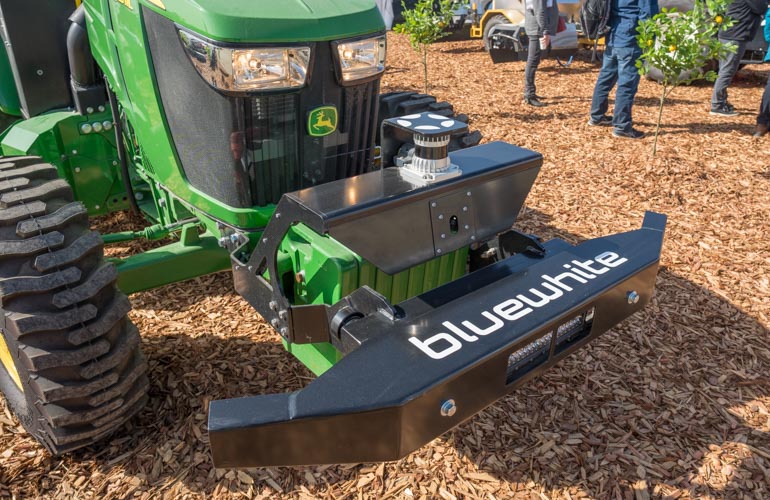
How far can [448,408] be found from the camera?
1.85 meters

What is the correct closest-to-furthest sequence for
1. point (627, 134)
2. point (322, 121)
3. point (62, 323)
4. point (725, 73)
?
point (62, 323) → point (322, 121) → point (627, 134) → point (725, 73)

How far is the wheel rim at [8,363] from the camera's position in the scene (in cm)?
274

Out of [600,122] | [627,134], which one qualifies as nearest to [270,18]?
[627,134]

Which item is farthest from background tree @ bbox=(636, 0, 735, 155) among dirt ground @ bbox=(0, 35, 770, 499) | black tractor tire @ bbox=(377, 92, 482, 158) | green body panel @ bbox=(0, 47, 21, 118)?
green body panel @ bbox=(0, 47, 21, 118)

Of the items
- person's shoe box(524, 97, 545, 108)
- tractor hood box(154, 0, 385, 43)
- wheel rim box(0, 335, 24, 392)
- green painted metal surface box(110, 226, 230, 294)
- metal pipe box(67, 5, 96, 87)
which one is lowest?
wheel rim box(0, 335, 24, 392)

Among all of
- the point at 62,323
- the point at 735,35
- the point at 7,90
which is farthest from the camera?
the point at 735,35

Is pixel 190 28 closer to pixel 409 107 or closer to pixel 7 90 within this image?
pixel 409 107

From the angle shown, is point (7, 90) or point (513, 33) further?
point (513, 33)

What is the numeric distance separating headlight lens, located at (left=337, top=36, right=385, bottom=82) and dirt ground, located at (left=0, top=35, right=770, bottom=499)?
1611mm

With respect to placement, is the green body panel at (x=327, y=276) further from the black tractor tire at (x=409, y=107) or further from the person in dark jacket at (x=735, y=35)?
the person in dark jacket at (x=735, y=35)

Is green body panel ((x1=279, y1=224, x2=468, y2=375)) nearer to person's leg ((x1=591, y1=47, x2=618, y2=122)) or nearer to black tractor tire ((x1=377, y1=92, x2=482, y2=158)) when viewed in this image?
black tractor tire ((x1=377, y1=92, x2=482, y2=158))

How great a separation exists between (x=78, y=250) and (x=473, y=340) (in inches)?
62.9

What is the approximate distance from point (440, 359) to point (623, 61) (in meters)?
6.18

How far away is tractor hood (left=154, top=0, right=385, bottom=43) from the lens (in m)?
2.37
